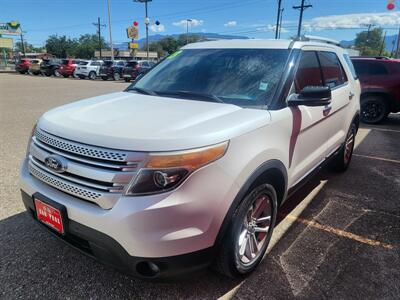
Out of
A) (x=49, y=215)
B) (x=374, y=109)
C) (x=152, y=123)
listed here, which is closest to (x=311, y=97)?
(x=152, y=123)

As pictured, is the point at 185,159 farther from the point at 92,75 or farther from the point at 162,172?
the point at 92,75

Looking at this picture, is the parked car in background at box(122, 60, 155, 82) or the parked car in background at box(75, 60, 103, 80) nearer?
the parked car in background at box(122, 60, 155, 82)

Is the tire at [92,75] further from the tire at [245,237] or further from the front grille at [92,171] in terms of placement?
the tire at [245,237]

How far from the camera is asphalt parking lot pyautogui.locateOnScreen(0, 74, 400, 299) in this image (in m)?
2.40

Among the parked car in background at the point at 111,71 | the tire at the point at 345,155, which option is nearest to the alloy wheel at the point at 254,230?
the tire at the point at 345,155

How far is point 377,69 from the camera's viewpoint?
30.1 feet

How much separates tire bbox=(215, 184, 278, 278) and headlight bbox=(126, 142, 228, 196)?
498 mm

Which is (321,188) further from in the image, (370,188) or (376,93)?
(376,93)

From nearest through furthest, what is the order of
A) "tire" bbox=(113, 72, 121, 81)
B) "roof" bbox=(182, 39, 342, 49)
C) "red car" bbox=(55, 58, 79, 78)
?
1. "roof" bbox=(182, 39, 342, 49)
2. "tire" bbox=(113, 72, 121, 81)
3. "red car" bbox=(55, 58, 79, 78)

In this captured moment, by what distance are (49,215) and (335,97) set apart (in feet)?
10.8

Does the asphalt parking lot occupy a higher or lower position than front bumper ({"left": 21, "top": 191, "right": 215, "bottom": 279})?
lower

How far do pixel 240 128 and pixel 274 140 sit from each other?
1.49 ft

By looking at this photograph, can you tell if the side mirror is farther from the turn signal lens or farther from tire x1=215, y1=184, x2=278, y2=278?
the turn signal lens

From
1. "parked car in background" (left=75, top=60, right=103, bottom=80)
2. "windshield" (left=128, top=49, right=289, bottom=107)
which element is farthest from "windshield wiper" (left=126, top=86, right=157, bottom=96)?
"parked car in background" (left=75, top=60, right=103, bottom=80)
